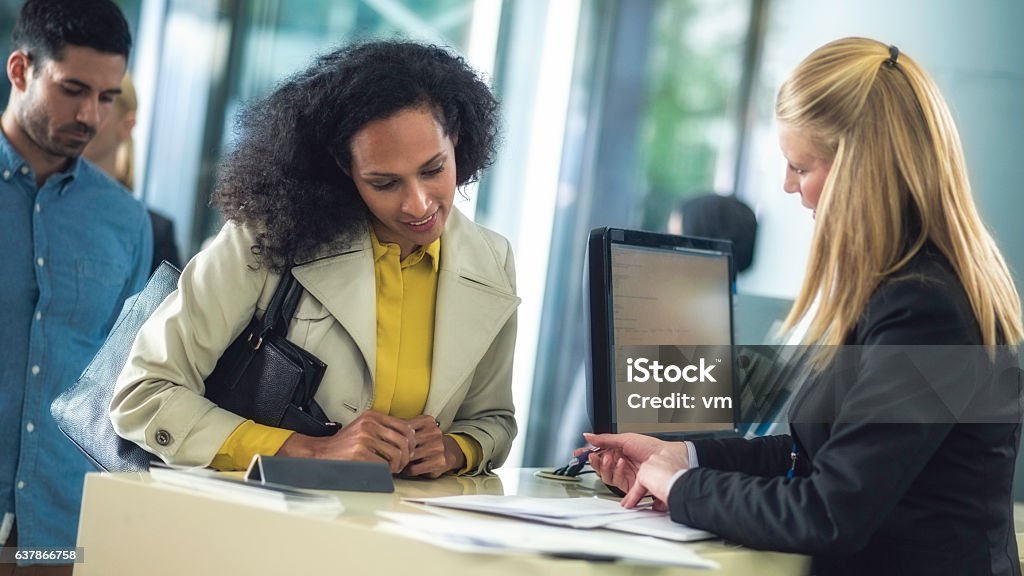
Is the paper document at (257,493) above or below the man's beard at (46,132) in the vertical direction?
Result: below

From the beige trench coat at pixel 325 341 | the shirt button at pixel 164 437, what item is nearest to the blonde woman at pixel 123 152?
the beige trench coat at pixel 325 341

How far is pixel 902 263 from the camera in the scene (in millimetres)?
1401

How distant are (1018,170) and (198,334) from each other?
2872mm

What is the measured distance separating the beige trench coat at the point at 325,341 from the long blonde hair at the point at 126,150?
5.30 feet

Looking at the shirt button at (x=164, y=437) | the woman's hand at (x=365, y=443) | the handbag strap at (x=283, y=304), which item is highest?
the handbag strap at (x=283, y=304)

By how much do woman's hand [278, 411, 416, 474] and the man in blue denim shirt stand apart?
0.85 m

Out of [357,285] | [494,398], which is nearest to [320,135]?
[357,285]

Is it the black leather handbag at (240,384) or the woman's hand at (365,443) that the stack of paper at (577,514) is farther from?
the black leather handbag at (240,384)

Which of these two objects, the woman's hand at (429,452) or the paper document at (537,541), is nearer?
the paper document at (537,541)

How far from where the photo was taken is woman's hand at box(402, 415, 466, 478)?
181 cm

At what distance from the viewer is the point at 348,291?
6.11 feet

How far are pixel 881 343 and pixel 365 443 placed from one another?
0.77 m

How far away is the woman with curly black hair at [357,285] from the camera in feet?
5.74

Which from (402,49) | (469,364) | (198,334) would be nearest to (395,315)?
(469,364)
